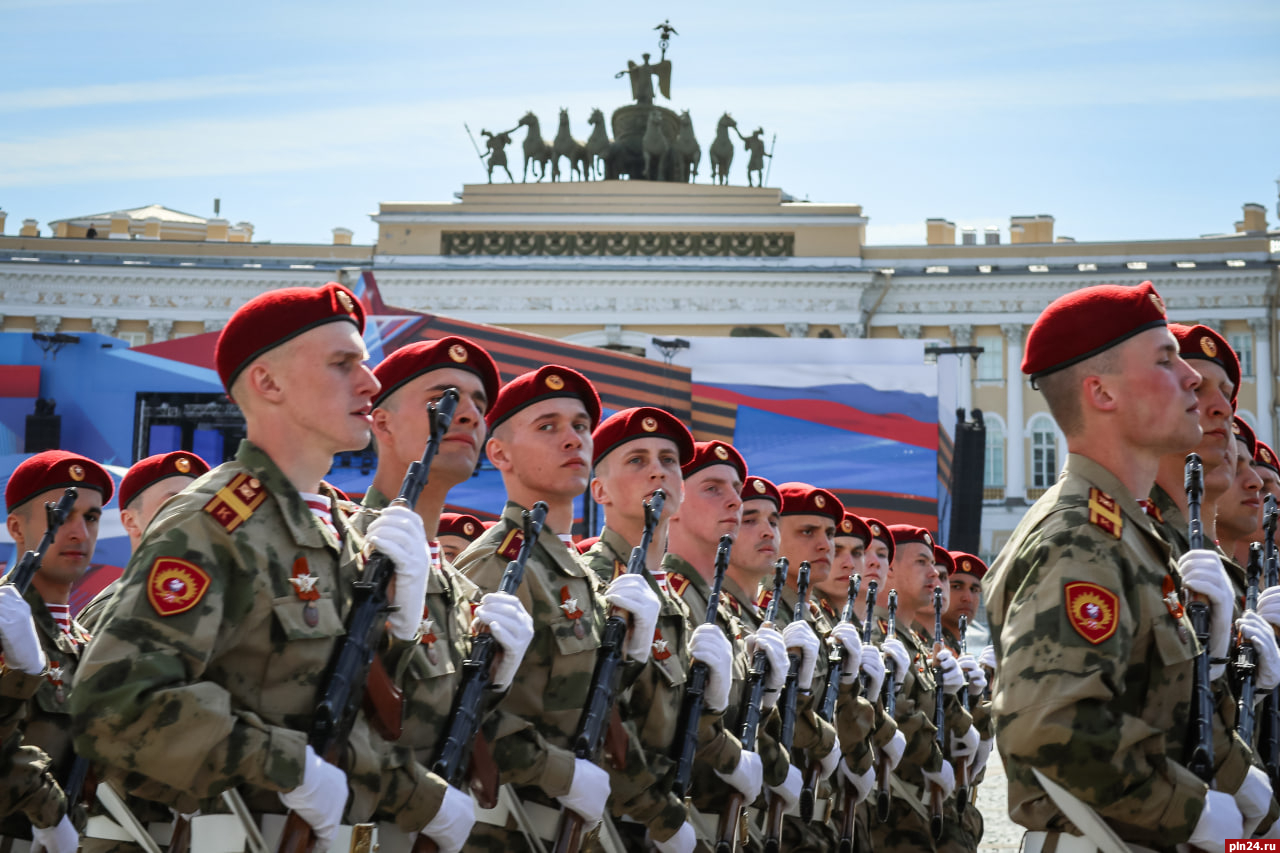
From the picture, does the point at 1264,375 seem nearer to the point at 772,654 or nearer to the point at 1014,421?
the point at 1014,421

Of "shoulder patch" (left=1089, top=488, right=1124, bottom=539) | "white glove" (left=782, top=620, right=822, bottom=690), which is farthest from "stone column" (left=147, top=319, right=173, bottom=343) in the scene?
"shoulder patch" (left=1089, top=488, right=1124, bottom=539)

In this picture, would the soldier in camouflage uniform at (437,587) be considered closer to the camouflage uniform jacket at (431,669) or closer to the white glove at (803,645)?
the camouflage uniform jacket at (431,669)

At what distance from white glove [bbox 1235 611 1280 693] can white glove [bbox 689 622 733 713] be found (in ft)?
5.83

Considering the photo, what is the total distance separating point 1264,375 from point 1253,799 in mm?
39973

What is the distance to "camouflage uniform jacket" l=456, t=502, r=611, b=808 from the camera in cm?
389

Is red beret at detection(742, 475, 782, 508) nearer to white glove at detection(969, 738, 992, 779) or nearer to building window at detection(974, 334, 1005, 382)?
white glove at detection(969, 738, 992, 779)

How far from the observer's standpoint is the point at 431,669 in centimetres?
359

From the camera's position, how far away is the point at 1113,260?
40.5m

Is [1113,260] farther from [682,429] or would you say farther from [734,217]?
[682,429]

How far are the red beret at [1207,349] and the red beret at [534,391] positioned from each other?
6.46 feet

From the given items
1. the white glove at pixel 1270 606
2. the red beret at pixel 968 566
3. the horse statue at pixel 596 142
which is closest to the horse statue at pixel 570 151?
the horse statue at pixel 596 142

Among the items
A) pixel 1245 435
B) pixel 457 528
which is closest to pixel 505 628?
pixel 1245 435

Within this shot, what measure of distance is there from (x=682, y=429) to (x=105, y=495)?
2464 mm

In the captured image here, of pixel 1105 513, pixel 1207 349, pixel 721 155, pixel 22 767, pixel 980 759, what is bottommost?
pixel 980 759
